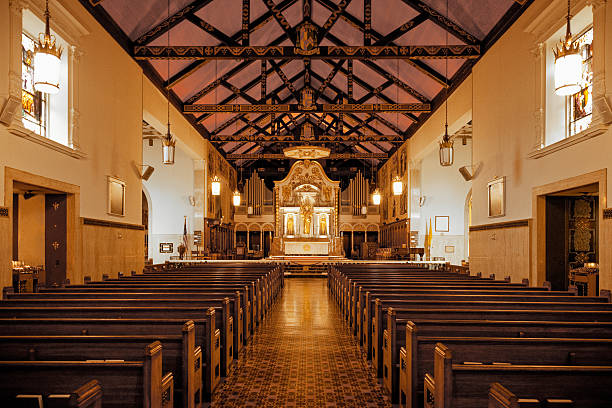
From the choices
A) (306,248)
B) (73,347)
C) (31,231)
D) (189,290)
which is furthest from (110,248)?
(306,248)

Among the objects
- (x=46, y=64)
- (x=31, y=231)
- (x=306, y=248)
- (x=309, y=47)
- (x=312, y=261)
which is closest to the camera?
(x=46, y=64)

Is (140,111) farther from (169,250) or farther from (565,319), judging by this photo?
(565,319)

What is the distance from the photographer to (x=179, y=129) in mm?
15391

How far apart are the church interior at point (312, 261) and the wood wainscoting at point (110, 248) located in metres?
0.06

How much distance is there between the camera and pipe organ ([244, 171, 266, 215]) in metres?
27.1

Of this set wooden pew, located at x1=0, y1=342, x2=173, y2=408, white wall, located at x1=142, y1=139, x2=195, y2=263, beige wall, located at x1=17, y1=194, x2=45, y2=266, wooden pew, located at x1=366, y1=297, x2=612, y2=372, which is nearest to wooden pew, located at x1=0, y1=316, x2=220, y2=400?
wooden pew, located at x1=0, y1=342, x2=173, y2=408

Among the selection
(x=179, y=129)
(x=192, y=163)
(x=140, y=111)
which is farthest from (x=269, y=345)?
(x=192, y=163)

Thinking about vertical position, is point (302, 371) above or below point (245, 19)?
below

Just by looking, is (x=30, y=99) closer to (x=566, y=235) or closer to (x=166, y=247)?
(x=566, y=235)

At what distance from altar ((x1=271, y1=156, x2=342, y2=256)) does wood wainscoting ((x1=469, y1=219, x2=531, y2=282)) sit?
14.0m

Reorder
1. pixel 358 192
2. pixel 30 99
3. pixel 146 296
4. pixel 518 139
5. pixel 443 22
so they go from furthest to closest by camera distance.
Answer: pixel 358 192, pixel 443 22, pixel 518 139, pixel 30 99, pixel 146 296

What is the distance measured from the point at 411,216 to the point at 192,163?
9030 millimetres

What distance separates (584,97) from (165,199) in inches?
640

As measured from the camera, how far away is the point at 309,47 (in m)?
9.77
